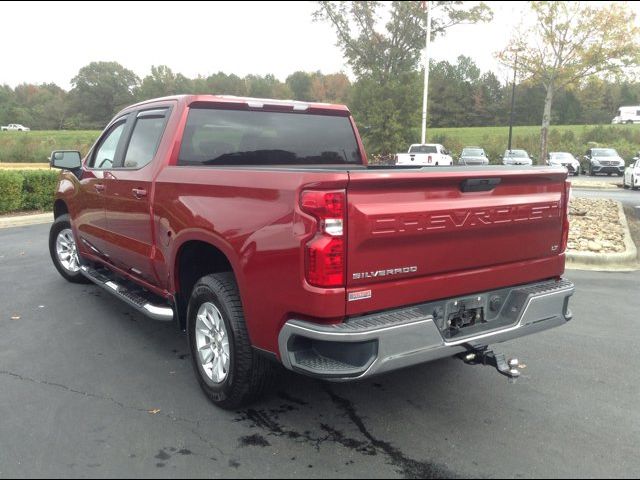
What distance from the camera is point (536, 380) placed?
392 cm

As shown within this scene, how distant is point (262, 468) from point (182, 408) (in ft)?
2.91

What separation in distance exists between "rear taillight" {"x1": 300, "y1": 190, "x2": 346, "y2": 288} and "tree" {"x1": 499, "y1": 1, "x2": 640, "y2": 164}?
1920cm

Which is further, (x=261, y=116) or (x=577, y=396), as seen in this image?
(x=261, y=116)

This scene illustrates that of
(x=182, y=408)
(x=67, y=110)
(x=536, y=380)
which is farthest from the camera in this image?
(x=67, y=110)

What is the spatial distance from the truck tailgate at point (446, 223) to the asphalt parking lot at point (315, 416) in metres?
0.85

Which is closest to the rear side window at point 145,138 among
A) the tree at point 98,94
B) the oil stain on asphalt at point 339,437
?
the oil stain on asphalt at point 339,437

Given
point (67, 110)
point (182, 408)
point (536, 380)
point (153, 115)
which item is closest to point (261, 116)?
point (153, 115)

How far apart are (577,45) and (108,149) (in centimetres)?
1991

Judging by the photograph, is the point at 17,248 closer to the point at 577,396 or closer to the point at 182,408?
the point at 182,408

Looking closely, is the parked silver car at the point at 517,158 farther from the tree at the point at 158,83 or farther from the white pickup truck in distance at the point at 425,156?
the tree at the point at 158,83

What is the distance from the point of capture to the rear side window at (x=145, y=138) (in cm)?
427

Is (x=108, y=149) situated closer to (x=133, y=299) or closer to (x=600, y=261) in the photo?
(x=133, y=299)

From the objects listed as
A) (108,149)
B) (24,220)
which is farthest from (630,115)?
(108,149)

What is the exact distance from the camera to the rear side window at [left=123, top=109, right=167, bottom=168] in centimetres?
427
